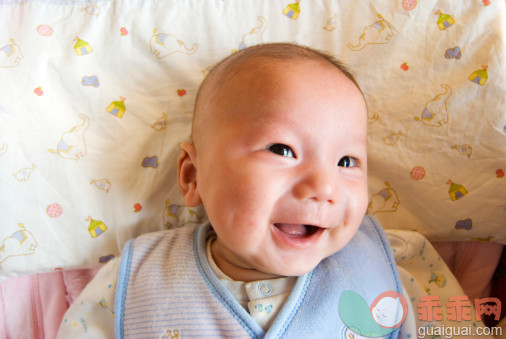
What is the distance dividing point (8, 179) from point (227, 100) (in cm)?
68

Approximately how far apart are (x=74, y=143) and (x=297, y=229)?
2.25 ft

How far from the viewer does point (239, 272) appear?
107cm

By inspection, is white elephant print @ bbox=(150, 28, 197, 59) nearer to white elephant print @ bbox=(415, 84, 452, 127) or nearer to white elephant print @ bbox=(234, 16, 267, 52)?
white elephant print @ bbox=(234, 16, 267, 52)

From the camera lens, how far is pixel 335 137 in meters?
0.94

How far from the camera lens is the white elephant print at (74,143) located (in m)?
1.23

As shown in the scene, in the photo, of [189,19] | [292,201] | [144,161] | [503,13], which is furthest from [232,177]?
[503,13]

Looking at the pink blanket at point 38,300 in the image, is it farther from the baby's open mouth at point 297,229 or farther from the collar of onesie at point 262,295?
the baby's open mouth at point 297,229

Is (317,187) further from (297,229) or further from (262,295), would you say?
(262,295)

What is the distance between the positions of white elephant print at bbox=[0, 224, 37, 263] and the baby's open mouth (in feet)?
2.47

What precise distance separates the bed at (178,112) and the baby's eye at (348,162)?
0.88 ft

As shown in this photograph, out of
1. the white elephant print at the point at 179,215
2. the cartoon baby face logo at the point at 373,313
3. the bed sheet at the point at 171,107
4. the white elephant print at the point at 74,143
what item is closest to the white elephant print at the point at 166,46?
the bed sheet at the point at 171,107

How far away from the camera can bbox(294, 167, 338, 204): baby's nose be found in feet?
2.84

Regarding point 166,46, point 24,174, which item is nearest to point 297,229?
point 166,46

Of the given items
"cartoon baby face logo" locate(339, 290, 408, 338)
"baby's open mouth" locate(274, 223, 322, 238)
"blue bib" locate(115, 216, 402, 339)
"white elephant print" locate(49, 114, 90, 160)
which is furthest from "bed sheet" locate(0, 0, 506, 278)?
"baby's open mouth" locate(274, 223, 322, 238)
